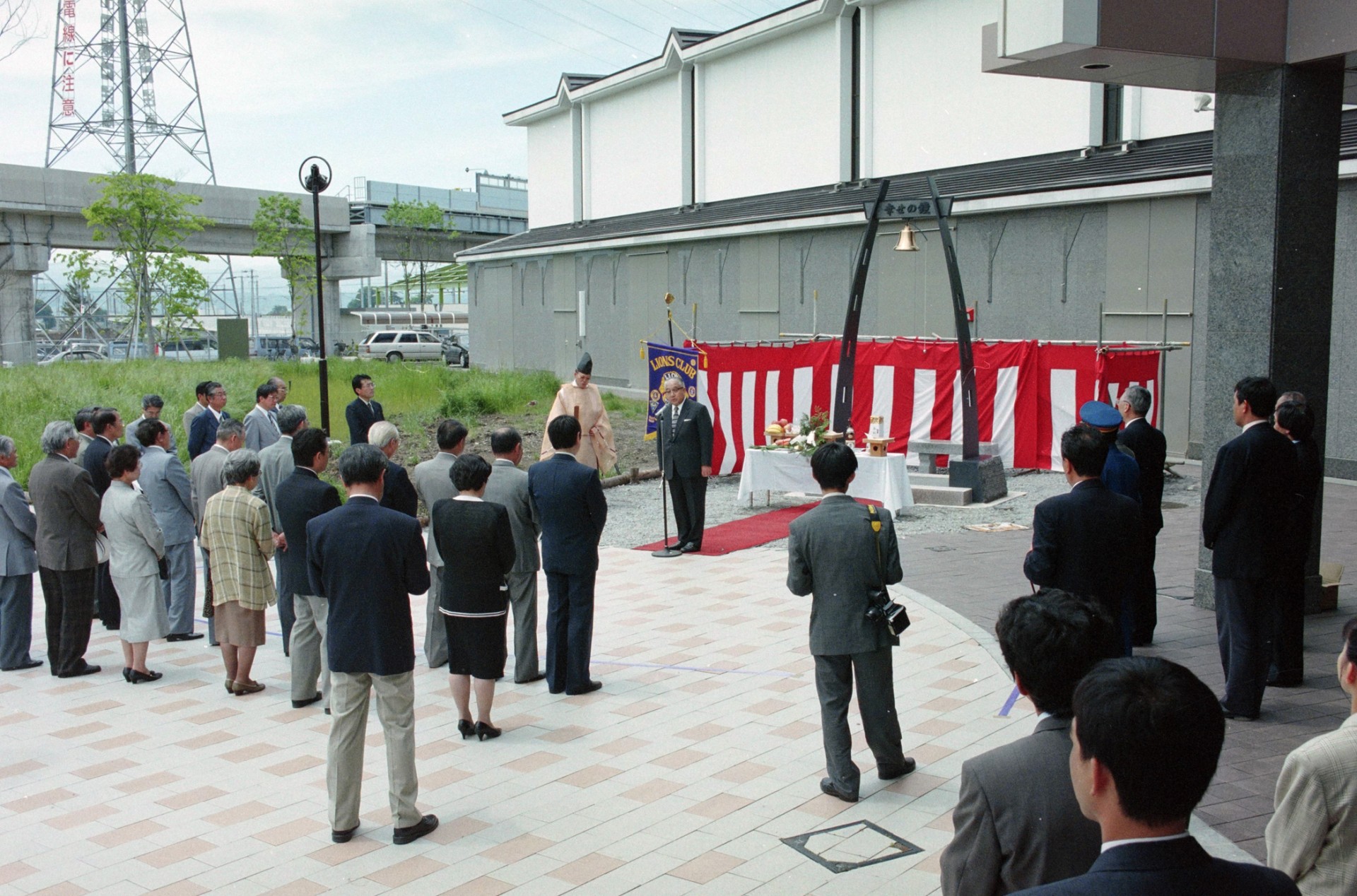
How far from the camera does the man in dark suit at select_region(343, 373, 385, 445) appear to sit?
12.4m

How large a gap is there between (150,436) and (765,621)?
5026 millimetres

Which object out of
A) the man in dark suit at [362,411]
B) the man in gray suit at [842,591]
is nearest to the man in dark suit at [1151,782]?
the man in gray suit at [842,591]

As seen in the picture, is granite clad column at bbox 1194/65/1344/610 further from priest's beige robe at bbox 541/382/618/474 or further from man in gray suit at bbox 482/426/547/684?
priest's beige robe at bbox 541/382/618/474

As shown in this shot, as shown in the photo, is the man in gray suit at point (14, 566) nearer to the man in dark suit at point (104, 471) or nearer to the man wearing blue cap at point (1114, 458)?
the man in dark suit at point (104, 471)

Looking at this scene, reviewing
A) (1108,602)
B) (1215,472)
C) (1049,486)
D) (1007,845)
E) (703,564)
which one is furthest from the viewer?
(1049,486)

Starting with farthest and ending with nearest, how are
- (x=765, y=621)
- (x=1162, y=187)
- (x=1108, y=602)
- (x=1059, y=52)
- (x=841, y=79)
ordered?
(x=841, y=79) → (x=1162, y=187) → (x=765, y=621) → (x=1059, y=52) → (x=1108, y=602)

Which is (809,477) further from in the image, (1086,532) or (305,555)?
(1086,532)

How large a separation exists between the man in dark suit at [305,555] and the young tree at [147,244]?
28701 mm

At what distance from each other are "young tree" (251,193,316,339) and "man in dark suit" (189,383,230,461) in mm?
33639

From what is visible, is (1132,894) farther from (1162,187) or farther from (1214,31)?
(1162,187)

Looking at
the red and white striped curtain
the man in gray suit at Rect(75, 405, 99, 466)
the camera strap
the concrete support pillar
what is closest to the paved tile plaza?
the camera strap

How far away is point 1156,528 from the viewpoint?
26.7 feet

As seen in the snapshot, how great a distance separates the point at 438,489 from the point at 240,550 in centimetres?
136

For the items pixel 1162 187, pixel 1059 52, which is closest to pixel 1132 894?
pixel 1059 52
